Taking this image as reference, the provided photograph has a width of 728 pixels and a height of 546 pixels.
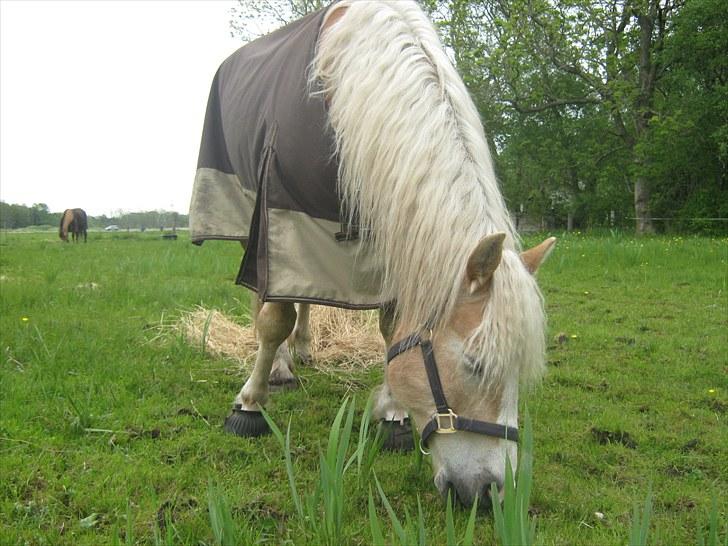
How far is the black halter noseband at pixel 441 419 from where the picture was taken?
173 cm

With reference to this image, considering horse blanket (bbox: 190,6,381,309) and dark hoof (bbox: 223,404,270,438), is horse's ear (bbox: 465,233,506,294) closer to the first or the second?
horse blanket (bbox: 190,6,381,309)

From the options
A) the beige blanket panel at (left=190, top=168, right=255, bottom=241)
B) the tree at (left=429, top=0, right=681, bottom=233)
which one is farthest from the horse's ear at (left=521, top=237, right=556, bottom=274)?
the tree at (left=429, top=0, right=681, bottom=233)

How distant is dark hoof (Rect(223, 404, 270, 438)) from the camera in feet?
8.66

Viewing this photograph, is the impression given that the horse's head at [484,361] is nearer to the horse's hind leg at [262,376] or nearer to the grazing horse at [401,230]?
the grazing horse at [401,230]

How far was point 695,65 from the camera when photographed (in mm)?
16984

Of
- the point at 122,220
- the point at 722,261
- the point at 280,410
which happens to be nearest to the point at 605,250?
the point at 722,261

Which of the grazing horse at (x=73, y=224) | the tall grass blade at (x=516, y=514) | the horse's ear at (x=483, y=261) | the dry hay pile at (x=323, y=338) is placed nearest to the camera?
the tall grass blade at (x=516, y=514)

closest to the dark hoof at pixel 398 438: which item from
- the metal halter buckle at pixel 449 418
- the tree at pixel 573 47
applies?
the metal halter buckle at pixel 449 418

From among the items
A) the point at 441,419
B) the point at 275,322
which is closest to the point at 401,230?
the point at 441,419

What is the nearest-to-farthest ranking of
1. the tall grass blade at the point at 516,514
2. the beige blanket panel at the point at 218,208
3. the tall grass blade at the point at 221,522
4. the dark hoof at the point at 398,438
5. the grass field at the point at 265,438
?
the tall grass blade at the point at 516,514 → the tall grass blade at the point at 221,522 → the grass field at the point at 265,438 → the dark hoof at the point at 398,438 → the beige blanket panel at the point at 218,208

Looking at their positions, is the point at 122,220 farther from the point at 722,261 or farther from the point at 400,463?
the point at 400,463

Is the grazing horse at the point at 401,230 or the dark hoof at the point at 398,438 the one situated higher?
the grazing horse at the point at 401,230

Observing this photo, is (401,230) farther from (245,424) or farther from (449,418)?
(245,424)

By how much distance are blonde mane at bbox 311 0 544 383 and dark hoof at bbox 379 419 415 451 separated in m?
0.73
